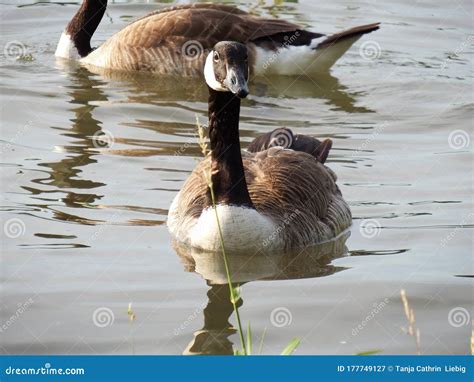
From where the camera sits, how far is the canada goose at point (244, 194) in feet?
31.0

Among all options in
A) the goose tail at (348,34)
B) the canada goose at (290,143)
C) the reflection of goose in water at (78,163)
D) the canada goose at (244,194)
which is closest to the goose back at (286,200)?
the canada goose at (244,194)

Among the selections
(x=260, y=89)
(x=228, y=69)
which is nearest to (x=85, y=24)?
(x=260, y=89)

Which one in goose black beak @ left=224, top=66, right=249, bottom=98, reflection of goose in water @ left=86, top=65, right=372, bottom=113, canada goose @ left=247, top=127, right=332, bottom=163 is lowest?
reflection of goose in water @ left=86, top=65, right=372, bottom=113

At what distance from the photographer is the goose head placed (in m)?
8.77

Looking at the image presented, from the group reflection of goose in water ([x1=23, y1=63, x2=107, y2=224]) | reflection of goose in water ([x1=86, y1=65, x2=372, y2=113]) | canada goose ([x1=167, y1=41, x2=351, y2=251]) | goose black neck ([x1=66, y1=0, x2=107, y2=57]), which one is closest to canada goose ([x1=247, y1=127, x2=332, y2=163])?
canada goose ([x1=167, y1=41, x2=351, y2=251])

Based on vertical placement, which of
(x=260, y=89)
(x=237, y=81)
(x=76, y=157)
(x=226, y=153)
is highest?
(x=237, y=81)

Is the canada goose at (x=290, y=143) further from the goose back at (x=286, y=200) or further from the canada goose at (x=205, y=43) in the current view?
the canada goose at (x=205, y=43)

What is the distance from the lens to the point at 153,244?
32.9 ft

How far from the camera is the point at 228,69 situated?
29.2 feet

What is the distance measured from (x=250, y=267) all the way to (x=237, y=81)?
1.69m

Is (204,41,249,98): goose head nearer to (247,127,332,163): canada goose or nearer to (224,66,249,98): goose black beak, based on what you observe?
Result: (224,66,249,98): goose black beak

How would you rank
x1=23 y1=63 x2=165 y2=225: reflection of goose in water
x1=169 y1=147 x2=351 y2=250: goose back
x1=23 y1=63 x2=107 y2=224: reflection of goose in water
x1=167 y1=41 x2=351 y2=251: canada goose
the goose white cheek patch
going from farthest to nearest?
→ x1=23 y1=63 x2=107 y2=224: reflection of goose in water, x1=23 y1=63 x2=165 y2=225: reflection of goose in water, x1=169 y1=147 x2=351 y2=250: goose back, x1=167 y1=41 x2=351 y2=251: canada goose, the goose white cheek patch

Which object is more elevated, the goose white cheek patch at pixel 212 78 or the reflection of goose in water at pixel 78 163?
the goose white cheek patch at pixel 212 78

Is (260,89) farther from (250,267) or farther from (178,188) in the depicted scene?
(250,267)
